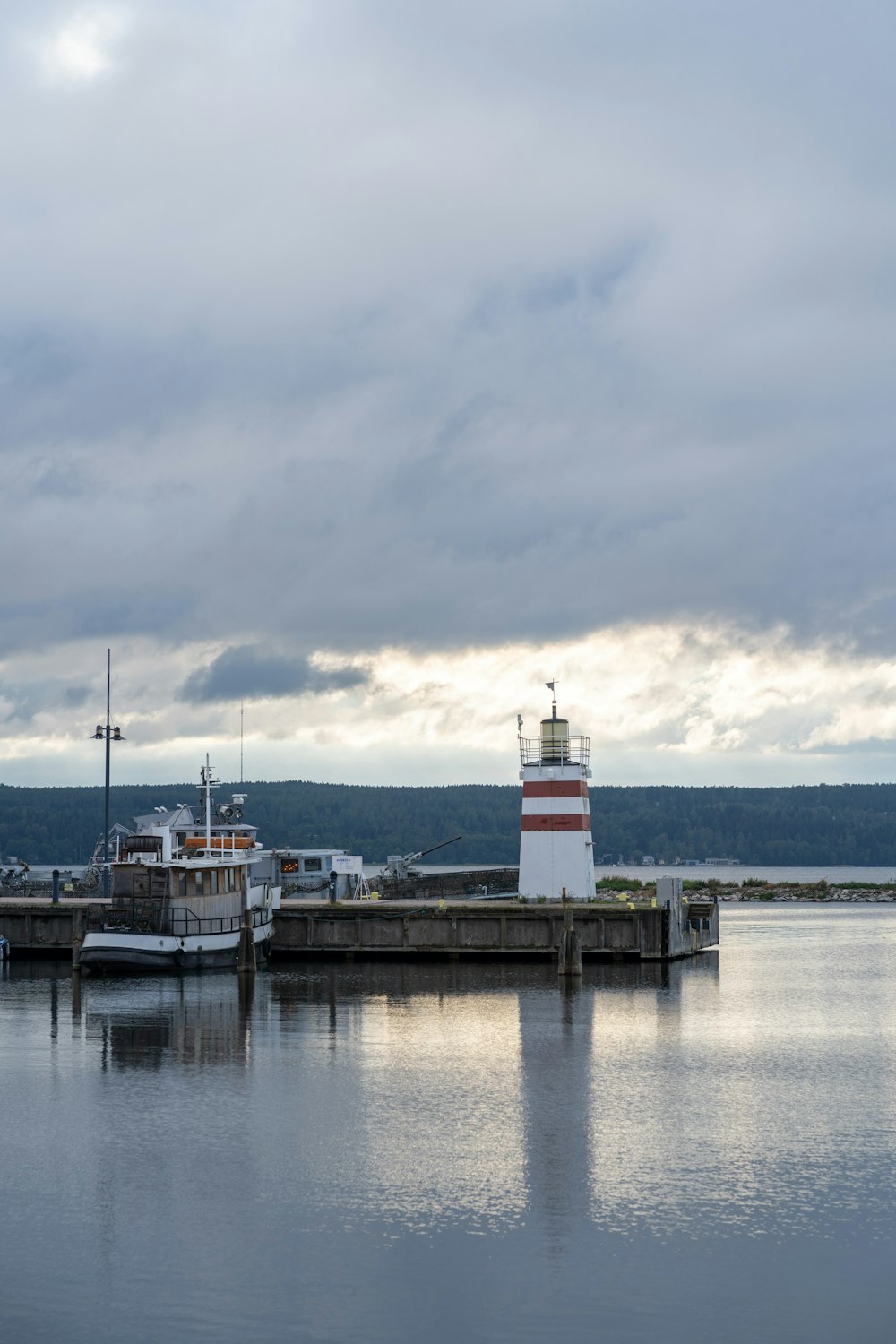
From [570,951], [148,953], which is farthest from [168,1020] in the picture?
[570,951]

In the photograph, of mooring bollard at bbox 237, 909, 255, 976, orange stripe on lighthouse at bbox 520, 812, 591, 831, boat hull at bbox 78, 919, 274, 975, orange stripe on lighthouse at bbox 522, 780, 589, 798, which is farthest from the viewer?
orange stripe on lighthouse at bbox 520, 812, 591, 831

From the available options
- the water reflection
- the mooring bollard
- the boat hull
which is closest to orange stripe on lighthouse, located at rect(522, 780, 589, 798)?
the boat hull

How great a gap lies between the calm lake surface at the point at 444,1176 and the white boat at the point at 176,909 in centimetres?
932

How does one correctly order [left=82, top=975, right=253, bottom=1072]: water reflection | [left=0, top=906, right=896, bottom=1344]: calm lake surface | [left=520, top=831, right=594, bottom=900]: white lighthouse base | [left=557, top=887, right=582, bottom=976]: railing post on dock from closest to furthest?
[left=0, top=906, right=896, bottom=1344]: calm lake surface → [left=82, top=975, right=253, bottom=1072]: water reflection → [left=557, top=887, right=582, bottom=976]: railing post on dock → [left=520, top=831, right=594, bottom=900]: white lighthouse base

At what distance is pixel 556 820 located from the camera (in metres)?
63.6

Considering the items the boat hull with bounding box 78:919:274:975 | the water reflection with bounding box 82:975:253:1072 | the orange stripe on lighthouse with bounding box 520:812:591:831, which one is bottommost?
the water reflection with bounding box 82:975:253:1072

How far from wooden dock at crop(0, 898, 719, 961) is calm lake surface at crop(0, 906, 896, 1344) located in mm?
14573

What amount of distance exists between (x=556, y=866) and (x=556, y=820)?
2.28 meters

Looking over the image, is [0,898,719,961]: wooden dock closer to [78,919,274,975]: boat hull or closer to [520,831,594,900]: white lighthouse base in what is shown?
[520,831,594,900]: white lighthouse base

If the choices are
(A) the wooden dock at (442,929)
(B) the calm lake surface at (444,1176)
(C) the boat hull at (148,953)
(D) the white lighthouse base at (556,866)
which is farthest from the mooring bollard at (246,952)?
(D) the white lighthouse base at (556,866)

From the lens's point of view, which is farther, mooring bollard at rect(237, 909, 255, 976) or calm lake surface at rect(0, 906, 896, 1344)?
mooring bollard at rect(237, 909, 255, 976)

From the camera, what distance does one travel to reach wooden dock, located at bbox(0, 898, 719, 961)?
6184cm

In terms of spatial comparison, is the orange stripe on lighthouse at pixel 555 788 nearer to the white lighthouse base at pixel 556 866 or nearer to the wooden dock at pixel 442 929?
the white lighthouse base at pixel 556 866

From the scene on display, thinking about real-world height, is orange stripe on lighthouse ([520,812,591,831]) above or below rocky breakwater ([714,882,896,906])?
above
